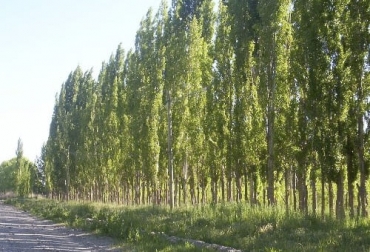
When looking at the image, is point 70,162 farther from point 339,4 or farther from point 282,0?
point 339,4

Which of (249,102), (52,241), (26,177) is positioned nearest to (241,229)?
(52,241)

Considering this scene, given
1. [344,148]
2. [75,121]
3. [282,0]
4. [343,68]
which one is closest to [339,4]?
[343,68]

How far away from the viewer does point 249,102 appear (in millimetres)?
22391

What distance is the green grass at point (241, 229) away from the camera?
37.5 ft

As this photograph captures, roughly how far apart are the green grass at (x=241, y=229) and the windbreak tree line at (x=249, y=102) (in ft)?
8.37

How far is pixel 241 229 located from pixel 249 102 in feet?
30.3

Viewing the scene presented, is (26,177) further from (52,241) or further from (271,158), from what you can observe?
(271,158)

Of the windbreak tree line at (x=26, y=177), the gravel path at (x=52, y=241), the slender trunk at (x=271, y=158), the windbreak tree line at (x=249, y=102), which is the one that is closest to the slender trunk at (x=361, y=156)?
the windbreak tree line at (x=249, y=102)

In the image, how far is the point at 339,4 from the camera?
16531 mm

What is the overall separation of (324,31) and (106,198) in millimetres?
35318

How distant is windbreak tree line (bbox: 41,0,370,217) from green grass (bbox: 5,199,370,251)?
8.37 feet

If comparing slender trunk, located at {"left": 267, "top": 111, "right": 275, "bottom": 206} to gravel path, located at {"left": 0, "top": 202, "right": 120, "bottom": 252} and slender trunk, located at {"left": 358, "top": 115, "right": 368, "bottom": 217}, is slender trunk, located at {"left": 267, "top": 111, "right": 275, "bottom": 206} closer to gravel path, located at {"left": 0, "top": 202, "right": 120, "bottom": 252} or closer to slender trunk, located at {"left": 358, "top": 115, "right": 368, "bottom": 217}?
slender trunk, located at {"left": 358, "top": 115, "right": 368, "bottom": 217}

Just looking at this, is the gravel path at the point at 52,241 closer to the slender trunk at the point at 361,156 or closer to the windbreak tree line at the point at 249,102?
the windbreak tree line at the point at 249,102

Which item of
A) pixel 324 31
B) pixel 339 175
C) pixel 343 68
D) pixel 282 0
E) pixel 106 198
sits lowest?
pixel 106 198
